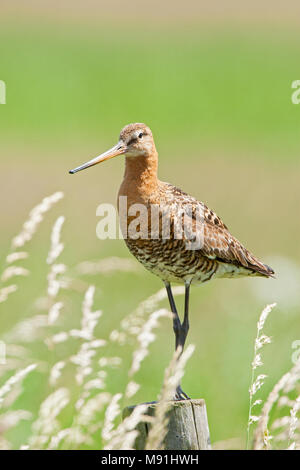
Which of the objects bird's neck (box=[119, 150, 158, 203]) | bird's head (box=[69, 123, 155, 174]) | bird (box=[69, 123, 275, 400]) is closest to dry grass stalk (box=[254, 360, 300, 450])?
bird (box=[69, 123, 275, 400])

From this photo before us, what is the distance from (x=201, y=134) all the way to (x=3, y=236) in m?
7.54

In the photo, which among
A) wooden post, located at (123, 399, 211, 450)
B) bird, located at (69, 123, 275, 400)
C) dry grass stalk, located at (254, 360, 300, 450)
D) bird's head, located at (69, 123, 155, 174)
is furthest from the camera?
bird's head, located at (69, 123, 155, 174)

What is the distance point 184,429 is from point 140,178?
6.21ft

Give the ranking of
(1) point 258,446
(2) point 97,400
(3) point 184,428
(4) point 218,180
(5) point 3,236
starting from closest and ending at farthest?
(1) point 258,446 → (2) point 97,400 → (3) point 184,428 → (5) point 3,236 → (4) point 218,180

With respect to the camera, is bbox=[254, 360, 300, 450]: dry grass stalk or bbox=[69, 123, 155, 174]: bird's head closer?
bbox=[254, 360, 300, 450]: dry grass stalk

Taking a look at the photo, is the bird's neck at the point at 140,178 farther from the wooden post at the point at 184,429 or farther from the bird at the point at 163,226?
the wooden post at the point at 184,429

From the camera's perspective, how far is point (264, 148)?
671 inches

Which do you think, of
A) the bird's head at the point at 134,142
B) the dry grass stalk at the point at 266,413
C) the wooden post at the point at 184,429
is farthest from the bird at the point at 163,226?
the dry grass stalk at the point at 266,413

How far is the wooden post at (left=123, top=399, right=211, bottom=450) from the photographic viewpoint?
4000mm

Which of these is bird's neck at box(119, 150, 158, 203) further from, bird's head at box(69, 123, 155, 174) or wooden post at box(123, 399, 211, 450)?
wooden post at box(123, 399, 211, 450)

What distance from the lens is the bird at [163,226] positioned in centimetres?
534

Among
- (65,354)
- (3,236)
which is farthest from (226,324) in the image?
(3,236)

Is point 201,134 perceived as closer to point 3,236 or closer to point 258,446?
point 3,236

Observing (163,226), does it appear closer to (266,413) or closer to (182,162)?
(266,413)
